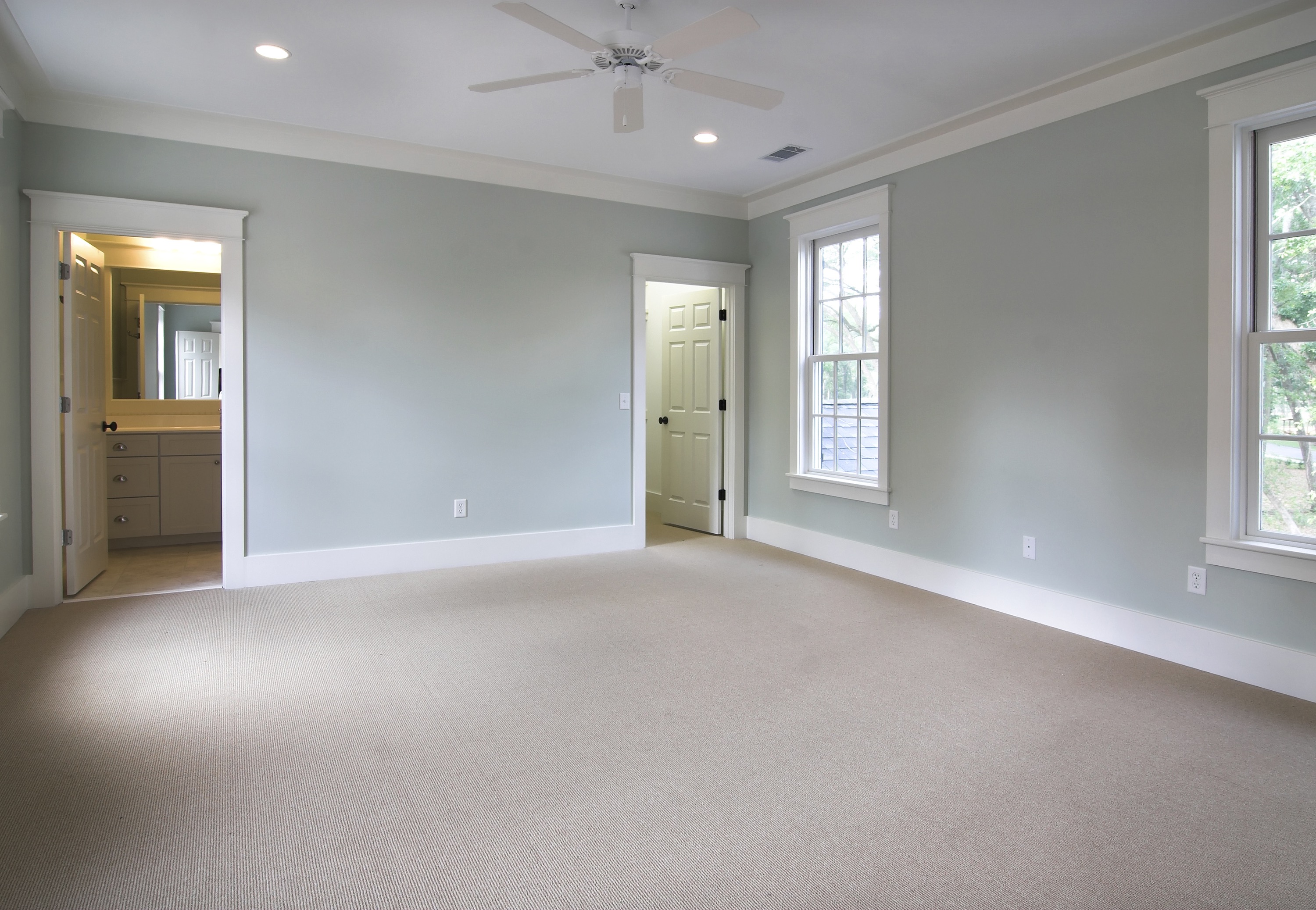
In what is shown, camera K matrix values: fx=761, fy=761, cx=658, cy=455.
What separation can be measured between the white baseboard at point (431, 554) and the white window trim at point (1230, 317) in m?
3.50

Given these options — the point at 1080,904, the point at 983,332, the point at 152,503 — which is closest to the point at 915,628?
the point at 983,332

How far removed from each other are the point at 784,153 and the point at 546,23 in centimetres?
251

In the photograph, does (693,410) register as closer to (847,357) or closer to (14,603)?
(847,357)

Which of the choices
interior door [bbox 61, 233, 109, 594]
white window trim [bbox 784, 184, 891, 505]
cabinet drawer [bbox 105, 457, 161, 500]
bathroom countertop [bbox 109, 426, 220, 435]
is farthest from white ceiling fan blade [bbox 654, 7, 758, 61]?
cabinet drawer [bbox 105, 457, 161, 500]

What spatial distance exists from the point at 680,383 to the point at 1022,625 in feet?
11.5

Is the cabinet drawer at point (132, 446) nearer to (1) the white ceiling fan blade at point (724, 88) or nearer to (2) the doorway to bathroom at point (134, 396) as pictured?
(2) the doorway to bathroom at point (134, 396)

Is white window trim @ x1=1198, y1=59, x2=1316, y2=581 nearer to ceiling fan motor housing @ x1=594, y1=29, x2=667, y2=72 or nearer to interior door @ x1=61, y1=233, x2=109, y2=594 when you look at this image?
ceiling fan motor housing @ x1=594, y1=29, x2=667, y2=72

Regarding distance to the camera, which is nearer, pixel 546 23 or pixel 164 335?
pixel 546 23

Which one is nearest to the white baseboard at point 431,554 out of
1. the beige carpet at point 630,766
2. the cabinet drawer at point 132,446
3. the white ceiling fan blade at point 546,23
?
the beige carpet at point 630,766

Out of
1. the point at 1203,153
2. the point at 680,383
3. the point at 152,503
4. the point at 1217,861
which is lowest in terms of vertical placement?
the point at 1217,861

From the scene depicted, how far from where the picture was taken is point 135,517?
5.71 metres

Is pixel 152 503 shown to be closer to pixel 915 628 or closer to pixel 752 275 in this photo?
pixel 752 275

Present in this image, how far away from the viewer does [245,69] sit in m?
3.54

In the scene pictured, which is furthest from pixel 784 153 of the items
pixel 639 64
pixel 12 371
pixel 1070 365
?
pixel 12 371
